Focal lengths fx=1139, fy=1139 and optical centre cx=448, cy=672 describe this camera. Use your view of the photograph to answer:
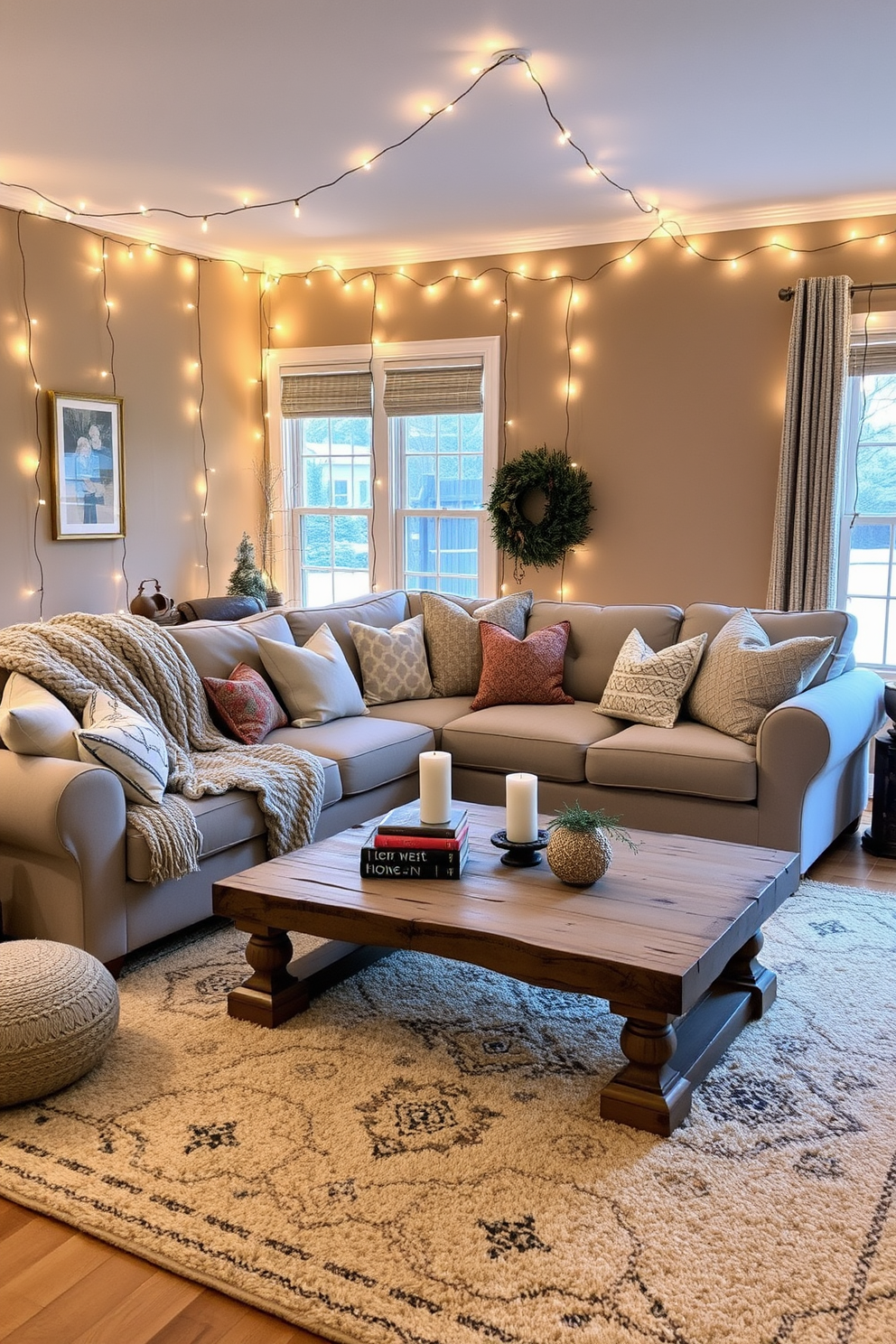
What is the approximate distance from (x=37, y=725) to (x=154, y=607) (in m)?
2.81

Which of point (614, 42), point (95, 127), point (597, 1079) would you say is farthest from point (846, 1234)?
point (95, 127)

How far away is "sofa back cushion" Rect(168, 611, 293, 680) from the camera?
4.15 metres

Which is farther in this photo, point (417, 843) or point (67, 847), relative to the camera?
point (67, 847)

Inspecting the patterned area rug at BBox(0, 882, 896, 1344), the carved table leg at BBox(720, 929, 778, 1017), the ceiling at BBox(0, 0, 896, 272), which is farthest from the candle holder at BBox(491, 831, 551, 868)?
the ceiling at BBox(0, 0, 896, 272)

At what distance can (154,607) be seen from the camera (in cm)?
586

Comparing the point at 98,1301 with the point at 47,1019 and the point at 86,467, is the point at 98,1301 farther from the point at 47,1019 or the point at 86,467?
the point at 86,467

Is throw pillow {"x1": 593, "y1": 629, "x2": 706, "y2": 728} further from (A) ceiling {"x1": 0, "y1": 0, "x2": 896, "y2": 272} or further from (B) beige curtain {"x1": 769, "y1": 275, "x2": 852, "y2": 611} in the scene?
(A) ceiling {"x1": 0, "y1": 0, "x2": 896, "y2": 272}

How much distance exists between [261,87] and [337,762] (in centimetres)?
240

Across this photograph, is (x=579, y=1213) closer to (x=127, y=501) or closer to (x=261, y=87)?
(x=261, y=87)

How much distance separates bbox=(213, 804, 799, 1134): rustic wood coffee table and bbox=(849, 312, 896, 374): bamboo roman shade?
3208 millimetres

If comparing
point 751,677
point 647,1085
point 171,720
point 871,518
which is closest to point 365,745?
point 171,720

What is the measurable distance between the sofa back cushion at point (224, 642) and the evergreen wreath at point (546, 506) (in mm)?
2084

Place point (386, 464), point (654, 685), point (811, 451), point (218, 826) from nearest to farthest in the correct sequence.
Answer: point (218, 826) → point (654, 685) → point (811, 451) → point (386, 464)

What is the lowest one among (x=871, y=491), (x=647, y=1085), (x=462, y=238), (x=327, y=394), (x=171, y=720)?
(x=647, y=1085)
